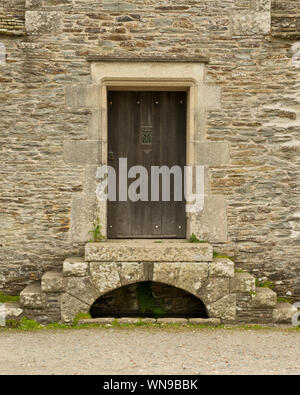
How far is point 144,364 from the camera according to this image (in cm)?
379

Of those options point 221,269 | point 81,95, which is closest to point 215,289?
point 221,269

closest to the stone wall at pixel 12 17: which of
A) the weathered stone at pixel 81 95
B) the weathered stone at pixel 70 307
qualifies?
the weathered stone at pixel 81 95

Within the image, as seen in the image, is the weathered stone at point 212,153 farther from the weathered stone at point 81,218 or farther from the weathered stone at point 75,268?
the weathered stone at point 75,268

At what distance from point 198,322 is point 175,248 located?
0.90 metres

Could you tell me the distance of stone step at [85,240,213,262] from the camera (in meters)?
4.97

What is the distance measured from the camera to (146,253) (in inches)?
196

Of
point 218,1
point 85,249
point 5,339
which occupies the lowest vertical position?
point 5,339

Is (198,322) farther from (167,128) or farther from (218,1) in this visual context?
(218,1)

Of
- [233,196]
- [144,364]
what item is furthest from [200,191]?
[144,364]

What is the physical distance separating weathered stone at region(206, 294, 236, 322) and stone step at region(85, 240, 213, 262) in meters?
0.49

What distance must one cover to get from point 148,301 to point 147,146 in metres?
2.04

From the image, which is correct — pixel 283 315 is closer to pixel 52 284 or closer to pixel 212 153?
pixel 212 153

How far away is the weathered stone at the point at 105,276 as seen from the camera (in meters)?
4.95

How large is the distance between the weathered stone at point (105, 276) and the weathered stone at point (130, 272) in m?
0.05
